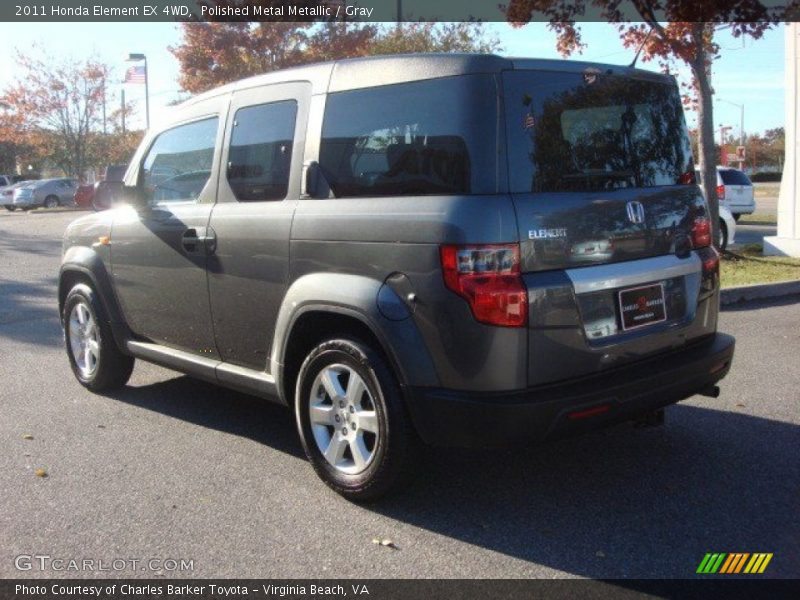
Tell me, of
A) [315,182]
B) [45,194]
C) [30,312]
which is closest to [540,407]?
[315,182]

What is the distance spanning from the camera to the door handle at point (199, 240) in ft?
15.2

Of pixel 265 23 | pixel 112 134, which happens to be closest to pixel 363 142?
pixel 265 23

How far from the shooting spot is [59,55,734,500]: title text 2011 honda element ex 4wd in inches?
133

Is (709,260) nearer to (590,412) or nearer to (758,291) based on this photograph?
(590,412)

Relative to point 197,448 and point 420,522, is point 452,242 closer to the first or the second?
point 420,522

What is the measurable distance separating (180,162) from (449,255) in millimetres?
2509

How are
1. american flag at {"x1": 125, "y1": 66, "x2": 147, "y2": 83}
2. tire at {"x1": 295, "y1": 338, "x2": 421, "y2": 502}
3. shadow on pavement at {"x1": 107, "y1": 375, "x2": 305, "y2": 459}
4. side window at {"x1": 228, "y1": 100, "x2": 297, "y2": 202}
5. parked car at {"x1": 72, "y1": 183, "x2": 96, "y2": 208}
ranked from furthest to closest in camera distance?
1. american flag at {"x1": 125, "y1": 66, "x2": 147, "y2": 83}
2. parked car at {"x1": 72, "y1": 183, "x2": 96, "y2": 208}
3. shadow on pavement at {"x1": 107, "y1": 375, "x2": 305, "y2": 459}
4. side window at {"x1": 228, "y1": 100, "x2": 297, "y2": 202}
5. tire at {"x1": 295, "y1": 338, "x2": 421, "y2": 502}

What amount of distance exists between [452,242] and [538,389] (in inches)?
28.2

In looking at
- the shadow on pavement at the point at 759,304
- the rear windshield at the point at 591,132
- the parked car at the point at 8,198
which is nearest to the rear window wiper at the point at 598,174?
the rear windshield at the point at 591,132

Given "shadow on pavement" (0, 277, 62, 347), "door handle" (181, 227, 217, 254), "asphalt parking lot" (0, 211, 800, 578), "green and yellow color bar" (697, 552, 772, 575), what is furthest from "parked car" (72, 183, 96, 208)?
"green and yellow color bar" (697, 552, 772, 575)

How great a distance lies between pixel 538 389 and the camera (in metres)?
3.42

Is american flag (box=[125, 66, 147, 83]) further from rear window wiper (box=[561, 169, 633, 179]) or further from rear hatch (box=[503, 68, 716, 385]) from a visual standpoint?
rear window wiper (box=[561, 169, 633, 179])

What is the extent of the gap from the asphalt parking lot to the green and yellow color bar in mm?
40

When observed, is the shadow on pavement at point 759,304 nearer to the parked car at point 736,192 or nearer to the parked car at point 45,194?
the parked car at point 736,192
